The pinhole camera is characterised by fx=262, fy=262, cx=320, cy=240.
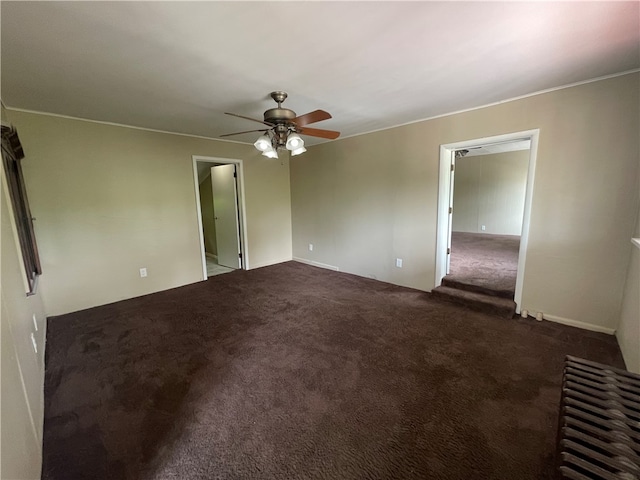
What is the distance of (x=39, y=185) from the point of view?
9.67 ft

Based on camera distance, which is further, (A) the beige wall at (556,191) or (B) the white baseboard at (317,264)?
(B) the white baseboard at (317,264)

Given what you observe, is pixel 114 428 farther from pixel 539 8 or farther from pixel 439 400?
pixel 539 8

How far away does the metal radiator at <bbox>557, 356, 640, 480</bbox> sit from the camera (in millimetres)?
912

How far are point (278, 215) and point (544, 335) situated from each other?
14.4ft

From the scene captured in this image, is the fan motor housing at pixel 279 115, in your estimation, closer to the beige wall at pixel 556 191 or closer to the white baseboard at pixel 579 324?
the beige wall at pixel 556 191

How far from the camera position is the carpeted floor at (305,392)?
1396 mm

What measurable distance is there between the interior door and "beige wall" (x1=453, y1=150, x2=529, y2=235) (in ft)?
21.2

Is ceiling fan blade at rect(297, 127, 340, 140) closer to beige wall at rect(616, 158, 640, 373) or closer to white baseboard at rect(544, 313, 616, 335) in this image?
beige wall at rect(616, 158, 640, 373)

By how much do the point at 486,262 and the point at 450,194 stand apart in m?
1.68

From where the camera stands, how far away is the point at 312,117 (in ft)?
7.28

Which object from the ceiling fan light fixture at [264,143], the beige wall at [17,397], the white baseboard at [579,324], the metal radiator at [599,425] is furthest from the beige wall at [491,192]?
the beige wall at [17,397]

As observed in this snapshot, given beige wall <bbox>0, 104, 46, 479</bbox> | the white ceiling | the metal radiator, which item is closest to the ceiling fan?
the white ceiling

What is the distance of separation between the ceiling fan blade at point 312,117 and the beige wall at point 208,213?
417cm

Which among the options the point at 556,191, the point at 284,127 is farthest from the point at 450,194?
the point at 284,127
